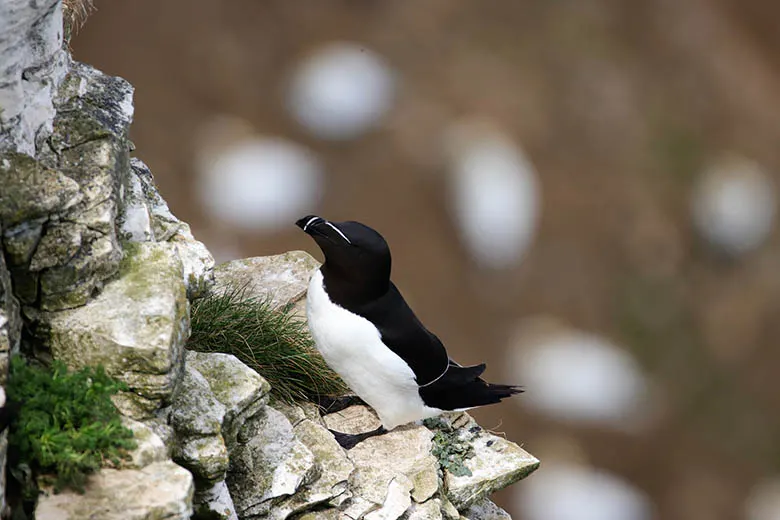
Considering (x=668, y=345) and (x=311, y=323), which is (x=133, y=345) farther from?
(x=668, y=345)

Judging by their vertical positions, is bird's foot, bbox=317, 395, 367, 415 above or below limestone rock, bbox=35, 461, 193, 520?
below

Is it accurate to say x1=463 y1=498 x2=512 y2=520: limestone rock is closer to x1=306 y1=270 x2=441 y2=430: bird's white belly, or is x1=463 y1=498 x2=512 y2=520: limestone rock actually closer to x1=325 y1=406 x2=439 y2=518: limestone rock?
x1=325 y1=406 x2=439 y2=518: limestone rock

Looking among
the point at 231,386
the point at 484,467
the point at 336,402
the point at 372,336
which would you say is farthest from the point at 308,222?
the point at 484,467

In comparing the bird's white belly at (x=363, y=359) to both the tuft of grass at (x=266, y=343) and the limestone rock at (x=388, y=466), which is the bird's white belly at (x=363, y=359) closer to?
the limestone rock at (x=388, y=466)

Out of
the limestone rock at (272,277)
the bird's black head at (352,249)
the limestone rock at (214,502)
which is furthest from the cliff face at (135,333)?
the limestone rock at (272,277)

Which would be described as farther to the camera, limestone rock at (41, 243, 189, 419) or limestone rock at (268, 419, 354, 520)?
limestone rock at (268, 419, 354, 520)

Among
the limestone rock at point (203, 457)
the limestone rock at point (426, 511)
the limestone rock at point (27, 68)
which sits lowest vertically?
the limestone rock at point (426, 511)

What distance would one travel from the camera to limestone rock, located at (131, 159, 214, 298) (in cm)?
448

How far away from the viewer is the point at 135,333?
3.87 m

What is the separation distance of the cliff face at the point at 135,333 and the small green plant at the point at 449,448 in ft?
0.04

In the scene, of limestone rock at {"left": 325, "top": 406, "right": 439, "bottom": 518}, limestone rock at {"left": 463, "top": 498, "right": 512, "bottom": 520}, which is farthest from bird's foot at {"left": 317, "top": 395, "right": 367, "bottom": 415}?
limestone rock at {"left": 463, "top": 498, "right": 512, "bottom": 520}

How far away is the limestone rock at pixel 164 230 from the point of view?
4.48 m

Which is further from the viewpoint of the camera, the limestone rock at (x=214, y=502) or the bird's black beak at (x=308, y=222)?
the bird's black beak at (x=308, y=222)

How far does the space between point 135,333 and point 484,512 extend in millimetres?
2627
